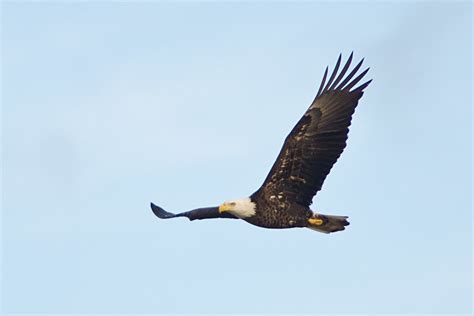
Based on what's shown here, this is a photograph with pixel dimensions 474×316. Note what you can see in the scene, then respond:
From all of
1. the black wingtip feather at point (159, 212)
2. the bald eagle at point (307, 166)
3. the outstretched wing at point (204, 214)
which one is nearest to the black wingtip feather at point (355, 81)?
the bald eagle at point (307, 166)

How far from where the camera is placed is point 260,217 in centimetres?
2016

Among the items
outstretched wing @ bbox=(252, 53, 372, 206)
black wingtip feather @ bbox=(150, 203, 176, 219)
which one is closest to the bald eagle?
outstretched wing @ bbox=(252, 53, 372, 206)

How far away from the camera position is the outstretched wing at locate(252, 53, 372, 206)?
19969mm

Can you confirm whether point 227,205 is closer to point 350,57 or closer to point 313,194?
point 313,194

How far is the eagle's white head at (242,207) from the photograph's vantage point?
2022 centimetres

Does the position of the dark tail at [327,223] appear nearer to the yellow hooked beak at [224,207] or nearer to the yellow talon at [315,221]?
the yellow talon at [315,221]

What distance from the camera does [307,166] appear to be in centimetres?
2003

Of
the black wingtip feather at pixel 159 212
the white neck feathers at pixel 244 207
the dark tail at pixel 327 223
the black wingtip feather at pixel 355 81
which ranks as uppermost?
the black wingtip feather at pixel 355 81

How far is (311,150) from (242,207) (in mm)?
1403

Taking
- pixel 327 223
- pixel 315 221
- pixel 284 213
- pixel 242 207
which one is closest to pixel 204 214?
pixel 242 207

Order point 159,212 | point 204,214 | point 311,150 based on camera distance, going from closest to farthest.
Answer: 1. point 311,150
2. point 204,214
3. point 159,212

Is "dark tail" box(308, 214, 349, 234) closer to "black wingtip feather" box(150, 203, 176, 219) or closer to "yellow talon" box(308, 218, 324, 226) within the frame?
"yellow talon" box(308, 218, 324, 226)

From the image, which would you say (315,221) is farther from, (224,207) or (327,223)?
(224,207)

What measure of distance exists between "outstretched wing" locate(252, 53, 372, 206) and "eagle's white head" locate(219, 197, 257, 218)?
0.78ft
